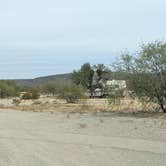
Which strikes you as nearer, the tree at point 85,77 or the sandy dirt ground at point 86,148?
the sandy dirt ground at point 86,148

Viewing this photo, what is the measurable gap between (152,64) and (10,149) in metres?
19.0

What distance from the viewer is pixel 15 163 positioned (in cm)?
1127

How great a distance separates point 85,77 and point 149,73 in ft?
220

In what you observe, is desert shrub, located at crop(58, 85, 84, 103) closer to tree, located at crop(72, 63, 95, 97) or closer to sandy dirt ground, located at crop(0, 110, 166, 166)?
tree, located at crop(72, 63, 95, 97)

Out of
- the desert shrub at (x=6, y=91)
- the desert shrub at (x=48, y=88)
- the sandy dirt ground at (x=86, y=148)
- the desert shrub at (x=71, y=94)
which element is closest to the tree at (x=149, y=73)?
the sandy dirt ground at (x=86, y=148)

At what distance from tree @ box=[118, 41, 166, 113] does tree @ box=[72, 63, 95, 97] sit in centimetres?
6129

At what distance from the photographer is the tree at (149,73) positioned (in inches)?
1225

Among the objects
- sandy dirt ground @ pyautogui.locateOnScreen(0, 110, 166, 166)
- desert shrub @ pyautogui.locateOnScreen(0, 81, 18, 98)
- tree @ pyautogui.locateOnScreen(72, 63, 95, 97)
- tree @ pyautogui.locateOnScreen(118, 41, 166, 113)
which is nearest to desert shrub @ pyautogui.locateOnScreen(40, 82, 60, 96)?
desert shrub @ pyautogui.locateOnScreen(0, 81, 18, 98)

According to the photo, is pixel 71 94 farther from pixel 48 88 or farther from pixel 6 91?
pixel 48 88

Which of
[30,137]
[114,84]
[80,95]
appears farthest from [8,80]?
[30,137]

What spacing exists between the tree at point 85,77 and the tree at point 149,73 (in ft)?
201

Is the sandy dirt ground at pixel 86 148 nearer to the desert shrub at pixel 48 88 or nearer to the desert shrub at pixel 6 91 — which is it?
the desert shrub at pixel 48 88

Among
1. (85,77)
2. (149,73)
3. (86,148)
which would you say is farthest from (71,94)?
(86,148)

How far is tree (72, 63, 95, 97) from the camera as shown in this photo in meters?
96.0
